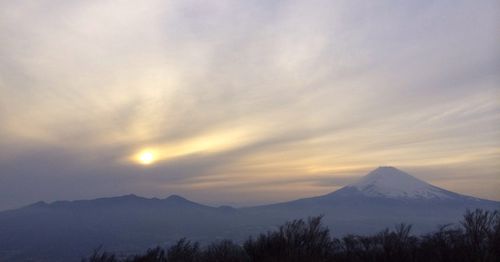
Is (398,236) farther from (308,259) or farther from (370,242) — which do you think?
(308,259)

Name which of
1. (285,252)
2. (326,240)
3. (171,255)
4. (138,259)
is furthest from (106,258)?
(326,240)

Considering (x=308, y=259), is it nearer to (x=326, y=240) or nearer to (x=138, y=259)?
(x=326, y=240)

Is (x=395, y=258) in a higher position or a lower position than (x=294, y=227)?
lower

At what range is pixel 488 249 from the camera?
28953 mm

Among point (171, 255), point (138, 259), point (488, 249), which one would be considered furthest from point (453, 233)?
point (138, 259)

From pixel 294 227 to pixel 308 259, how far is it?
6.24 meters

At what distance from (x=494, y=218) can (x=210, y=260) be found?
77.2 feet

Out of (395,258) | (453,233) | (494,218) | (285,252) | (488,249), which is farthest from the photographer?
(453,233)

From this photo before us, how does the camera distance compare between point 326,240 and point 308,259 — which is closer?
point 308,259

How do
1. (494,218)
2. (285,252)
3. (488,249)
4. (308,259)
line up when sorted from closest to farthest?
(308,259), (285,252), (488,249), (494,218)

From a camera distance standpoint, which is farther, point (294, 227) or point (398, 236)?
point (398, 236)

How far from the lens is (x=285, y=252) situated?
2688cm

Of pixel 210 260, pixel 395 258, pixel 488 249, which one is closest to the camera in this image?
pixel 488 249

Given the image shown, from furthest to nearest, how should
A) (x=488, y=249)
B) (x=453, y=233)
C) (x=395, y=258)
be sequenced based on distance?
(x=453, y=233) → (x=395, y=258) → (x=488, y=249)
